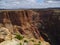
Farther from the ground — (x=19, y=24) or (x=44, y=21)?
(x=44, y=21)

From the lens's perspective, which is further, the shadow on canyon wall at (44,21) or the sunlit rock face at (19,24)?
the sunlit rock face at (19,24)

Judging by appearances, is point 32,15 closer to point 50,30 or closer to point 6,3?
point 50,30

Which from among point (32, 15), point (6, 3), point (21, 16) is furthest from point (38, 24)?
point (6, 3)

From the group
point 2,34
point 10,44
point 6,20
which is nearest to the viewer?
point 10,44

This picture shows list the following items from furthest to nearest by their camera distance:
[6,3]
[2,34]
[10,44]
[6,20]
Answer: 1. [6,20]
2. [2,34]
3. [10,44]
4. [6,3]

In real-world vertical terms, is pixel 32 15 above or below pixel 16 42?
above

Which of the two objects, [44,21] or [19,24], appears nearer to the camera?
[44,21]

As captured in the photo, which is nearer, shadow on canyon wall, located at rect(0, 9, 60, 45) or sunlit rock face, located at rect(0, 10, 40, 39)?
shadow on canyon wall, located at rect(0, 9, 60, 45)

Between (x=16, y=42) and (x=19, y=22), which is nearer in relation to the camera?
(x=16, y=42)

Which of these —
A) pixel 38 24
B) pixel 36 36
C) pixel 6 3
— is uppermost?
pixel 6 3

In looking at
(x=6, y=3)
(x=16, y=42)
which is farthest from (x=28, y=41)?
(x=6, y=3)
